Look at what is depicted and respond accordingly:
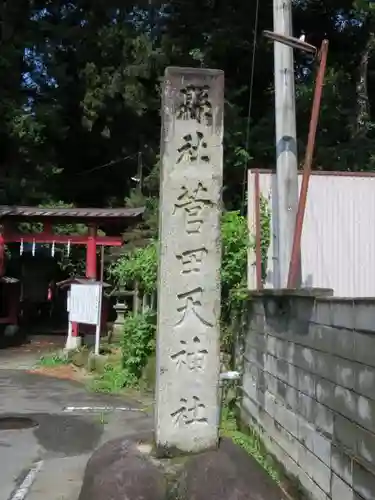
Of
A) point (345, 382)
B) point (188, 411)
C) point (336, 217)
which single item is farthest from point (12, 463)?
point (336, 217)

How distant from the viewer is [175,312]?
5805 mm

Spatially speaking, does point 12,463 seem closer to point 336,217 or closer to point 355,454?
point 355,454

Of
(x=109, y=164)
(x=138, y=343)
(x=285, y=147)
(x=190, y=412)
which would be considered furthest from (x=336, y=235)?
(x=109, y=164)

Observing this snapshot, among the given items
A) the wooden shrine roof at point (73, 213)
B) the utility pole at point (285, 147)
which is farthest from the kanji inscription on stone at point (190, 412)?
the wooden shrine roof at point (73, 213)

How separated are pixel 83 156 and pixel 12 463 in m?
23.0

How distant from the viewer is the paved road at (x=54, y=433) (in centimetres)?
659

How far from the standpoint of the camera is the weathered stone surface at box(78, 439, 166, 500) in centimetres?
494

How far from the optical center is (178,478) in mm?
5188

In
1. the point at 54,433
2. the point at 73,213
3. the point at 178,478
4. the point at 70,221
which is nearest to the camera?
the point at 178,478

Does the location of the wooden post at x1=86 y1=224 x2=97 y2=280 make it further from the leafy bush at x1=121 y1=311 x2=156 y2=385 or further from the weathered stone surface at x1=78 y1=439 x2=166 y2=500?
the weathered stone surface at x1=78 y1=439 x2=166 y2=500

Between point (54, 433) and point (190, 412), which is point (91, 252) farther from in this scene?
point (190, 412)

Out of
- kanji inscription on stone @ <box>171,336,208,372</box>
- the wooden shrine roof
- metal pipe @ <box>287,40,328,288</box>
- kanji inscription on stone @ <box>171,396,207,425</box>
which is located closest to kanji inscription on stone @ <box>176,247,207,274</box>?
kanji inscription on stone @ <box>171,336,208,372</box>

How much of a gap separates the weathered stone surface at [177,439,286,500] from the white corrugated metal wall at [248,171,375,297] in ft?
13.3

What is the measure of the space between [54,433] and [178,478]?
4.36m
